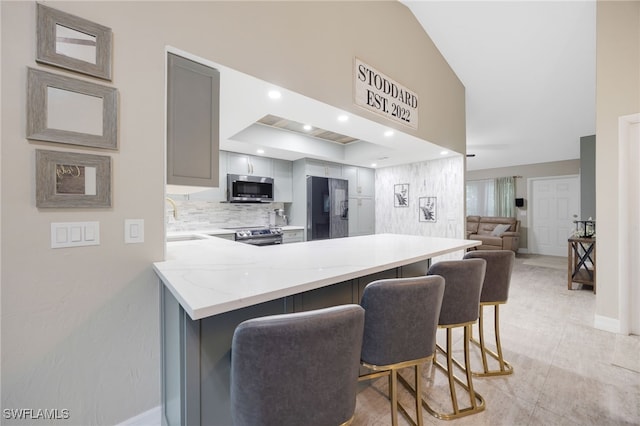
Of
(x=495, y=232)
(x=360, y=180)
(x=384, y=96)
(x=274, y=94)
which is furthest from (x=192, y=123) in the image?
(x=495, y=232)

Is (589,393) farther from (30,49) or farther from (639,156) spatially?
(30,49)

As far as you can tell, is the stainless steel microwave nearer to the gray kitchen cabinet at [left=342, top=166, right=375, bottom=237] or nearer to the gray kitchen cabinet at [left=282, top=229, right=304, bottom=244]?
the gray kitchen cabinet at [left=282, top=229, right=304, bottom=244]

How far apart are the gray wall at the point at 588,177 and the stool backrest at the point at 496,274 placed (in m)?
4.82

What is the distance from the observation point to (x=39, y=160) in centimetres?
108

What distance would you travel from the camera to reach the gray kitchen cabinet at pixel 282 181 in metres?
4.52

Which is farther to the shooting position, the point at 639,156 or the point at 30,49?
the point at 639,156

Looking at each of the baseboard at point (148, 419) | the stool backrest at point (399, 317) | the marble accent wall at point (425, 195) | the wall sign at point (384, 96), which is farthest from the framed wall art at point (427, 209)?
the baseboard at point (148, 419)

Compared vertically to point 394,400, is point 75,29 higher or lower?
higher

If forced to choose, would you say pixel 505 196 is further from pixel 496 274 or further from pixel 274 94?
pixel 274 94

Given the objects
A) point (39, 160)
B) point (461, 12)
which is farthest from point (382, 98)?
point (39, 160)

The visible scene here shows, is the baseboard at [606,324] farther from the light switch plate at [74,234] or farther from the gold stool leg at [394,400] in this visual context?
the light switch plate at [74,234]

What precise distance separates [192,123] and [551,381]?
3.02 m

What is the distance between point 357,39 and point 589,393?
329 cm

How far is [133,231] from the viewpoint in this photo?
1.31m
